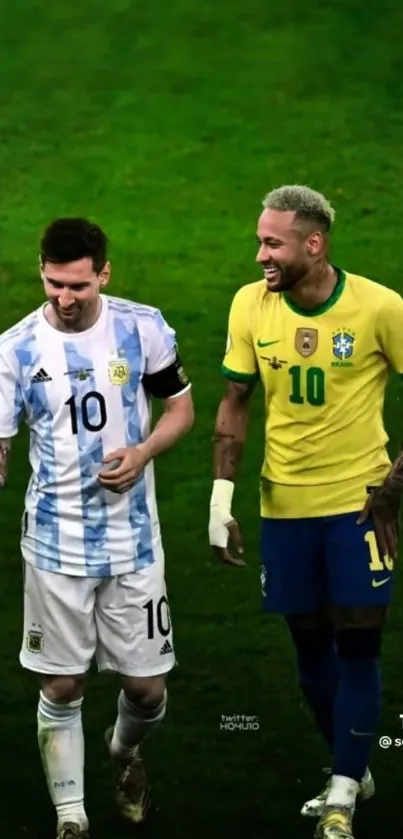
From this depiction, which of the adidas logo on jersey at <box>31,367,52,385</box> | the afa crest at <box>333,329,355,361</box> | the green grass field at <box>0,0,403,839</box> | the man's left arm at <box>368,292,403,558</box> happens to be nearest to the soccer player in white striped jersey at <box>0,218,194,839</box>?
the adidas logo on jersey at <box>31,367,52,385</box>

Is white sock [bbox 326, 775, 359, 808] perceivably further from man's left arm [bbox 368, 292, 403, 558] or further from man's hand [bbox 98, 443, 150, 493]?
man's hand [bbox 98, 443, 150, 493]

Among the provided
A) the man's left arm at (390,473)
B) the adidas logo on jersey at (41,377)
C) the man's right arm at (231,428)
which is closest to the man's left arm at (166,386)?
the man's right arm at (231,428)

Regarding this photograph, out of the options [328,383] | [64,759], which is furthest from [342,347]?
[64,759]

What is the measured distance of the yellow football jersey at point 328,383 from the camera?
363cm

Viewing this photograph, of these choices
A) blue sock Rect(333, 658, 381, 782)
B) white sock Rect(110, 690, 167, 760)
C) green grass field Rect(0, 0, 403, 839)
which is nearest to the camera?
blue sock Rect(333, 658, 381, 782)

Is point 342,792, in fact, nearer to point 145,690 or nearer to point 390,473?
point 145,690

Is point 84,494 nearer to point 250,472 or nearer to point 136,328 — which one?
point 136,328

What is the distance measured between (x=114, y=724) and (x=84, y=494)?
2.99 feet

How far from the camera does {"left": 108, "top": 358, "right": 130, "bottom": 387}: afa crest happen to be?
11.6 feet

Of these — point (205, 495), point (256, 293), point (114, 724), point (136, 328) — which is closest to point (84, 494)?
point (136, 328)

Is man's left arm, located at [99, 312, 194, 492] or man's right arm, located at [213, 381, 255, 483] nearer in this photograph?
man's left arm, located at [99, 312, 194, 492]

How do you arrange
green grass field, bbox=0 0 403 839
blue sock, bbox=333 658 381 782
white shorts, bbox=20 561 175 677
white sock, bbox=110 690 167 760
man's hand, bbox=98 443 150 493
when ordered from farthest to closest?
green grass field, bbox=0 0 403 839 < white sock, bbox=110 690 167 760 < blue sock, bbox=333 658 381 782 < white shorts, bbox=20 561 175 677 < man's hand, bbox=98 443 150 493

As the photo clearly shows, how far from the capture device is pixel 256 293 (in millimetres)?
3725

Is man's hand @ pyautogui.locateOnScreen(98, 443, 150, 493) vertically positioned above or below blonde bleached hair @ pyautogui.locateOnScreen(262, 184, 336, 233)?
below
